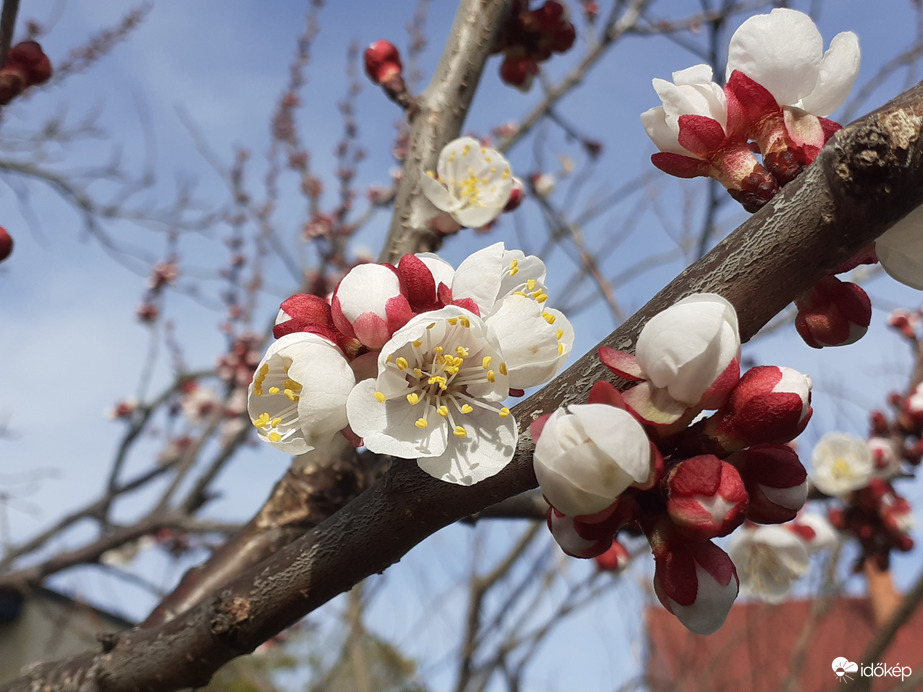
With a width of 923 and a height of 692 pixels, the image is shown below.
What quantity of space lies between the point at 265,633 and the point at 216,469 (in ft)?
8.78

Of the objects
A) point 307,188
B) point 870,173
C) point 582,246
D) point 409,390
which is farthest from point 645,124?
point 307,188

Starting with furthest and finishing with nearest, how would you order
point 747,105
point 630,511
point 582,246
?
point 582,246 < point 747,105 < point 630,511

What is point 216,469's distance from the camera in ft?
11.4

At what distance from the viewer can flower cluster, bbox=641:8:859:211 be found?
3.11 feet

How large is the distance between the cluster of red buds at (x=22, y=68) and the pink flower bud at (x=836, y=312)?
179cm

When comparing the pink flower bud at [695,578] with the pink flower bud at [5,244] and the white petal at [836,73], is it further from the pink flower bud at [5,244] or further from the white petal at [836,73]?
the pink flower bud at [5,244]

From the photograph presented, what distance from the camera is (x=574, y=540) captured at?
83 cm

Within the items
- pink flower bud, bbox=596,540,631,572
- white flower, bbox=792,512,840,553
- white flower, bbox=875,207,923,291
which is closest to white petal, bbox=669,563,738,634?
white flower, bbox=875,207,923,291

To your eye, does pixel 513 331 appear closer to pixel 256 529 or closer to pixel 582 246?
pixel 256 529

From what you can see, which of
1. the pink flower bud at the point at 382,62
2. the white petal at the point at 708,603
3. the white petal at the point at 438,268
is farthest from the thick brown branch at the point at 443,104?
the white petal at the point at 708,603

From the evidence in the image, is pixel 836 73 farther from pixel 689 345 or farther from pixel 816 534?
pixel 816 534

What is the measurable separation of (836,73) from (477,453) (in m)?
0.75

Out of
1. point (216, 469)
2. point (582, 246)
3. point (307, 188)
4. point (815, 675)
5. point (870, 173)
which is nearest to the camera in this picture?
point (870, 173)

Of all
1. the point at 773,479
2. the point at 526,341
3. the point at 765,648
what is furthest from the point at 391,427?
the point at 765,648
